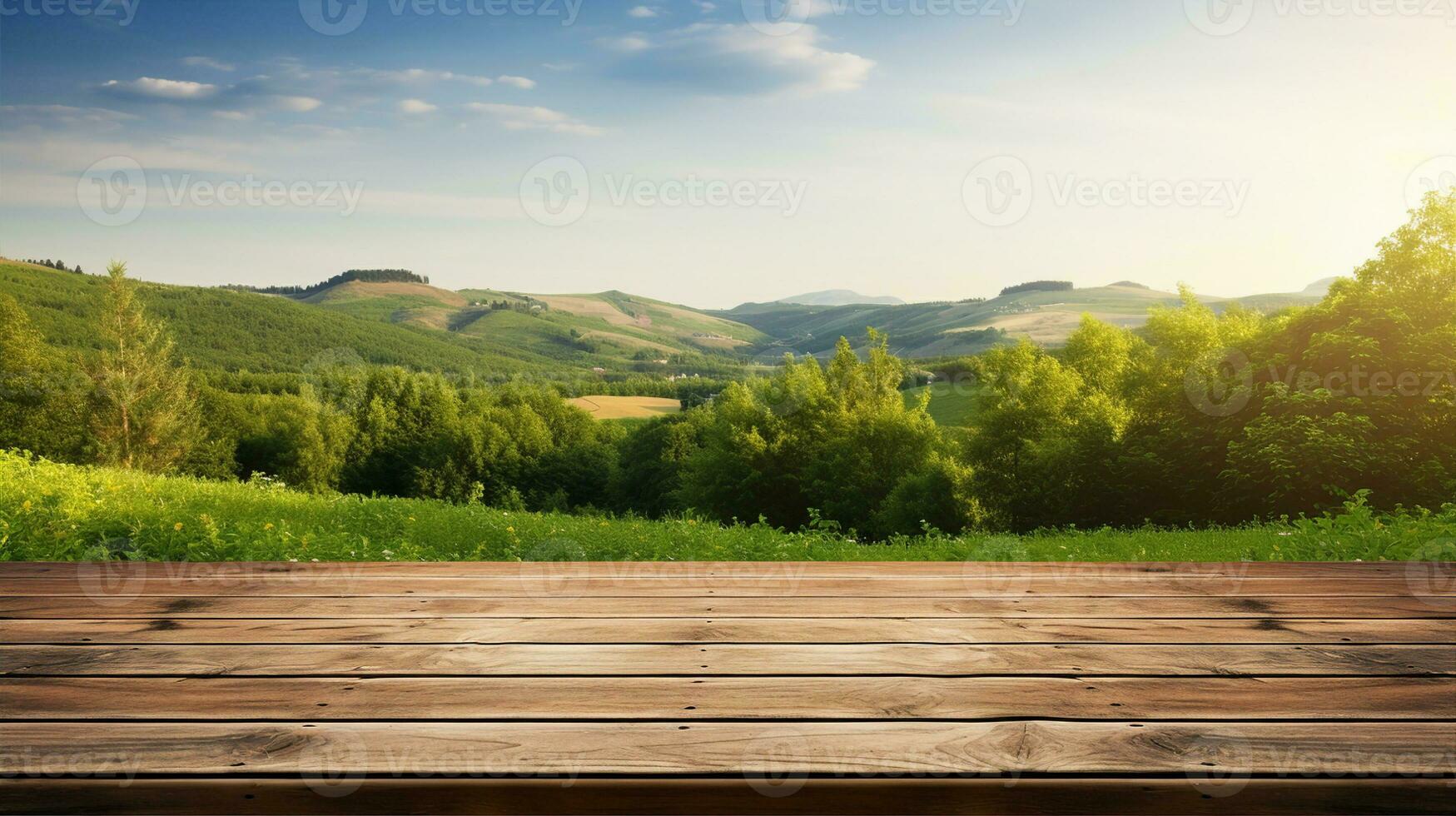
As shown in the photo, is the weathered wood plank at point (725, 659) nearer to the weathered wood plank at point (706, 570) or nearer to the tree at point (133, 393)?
the weathered wood plank at point (706, 570)

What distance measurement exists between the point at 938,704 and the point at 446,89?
160 feet

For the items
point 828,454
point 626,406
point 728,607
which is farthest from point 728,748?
point 626,406

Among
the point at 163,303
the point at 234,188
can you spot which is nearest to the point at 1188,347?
the point at 234,188

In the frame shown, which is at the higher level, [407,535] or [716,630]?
[716,630]

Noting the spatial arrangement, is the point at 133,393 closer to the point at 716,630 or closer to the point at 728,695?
the point at 716,630

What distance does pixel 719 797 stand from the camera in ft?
4.97

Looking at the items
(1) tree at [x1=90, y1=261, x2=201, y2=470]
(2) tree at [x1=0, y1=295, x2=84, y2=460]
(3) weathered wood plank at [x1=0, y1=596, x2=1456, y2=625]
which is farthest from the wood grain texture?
(2) tree at [x1=0, y1=295, x2=84, y2=460]

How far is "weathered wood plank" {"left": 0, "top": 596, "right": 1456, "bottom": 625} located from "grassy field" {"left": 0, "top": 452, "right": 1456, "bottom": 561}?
2.78m

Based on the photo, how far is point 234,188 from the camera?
53.5 feet

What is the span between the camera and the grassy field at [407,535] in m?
6.98

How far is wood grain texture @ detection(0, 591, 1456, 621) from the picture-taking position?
8.87 ft

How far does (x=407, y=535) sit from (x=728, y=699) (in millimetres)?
8669

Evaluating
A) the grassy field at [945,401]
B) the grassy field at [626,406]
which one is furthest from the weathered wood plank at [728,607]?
the grassy field at [626,406]

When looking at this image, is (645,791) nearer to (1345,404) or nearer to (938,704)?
(938,704)
